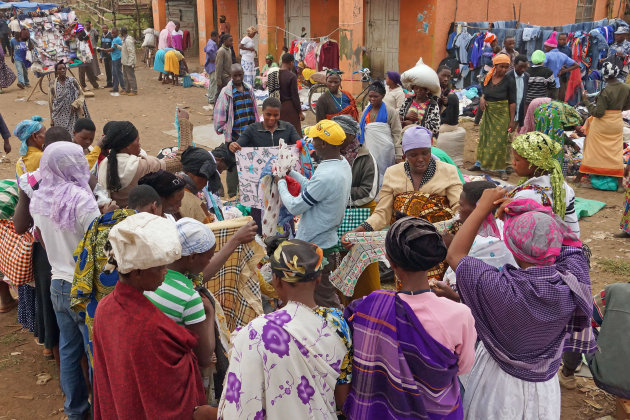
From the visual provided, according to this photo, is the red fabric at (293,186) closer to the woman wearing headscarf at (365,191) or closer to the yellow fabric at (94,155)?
the woman wearing headscarf at (365,191)

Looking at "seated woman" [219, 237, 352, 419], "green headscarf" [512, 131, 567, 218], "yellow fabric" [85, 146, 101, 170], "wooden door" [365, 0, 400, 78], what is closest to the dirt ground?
"green headscarf" [512, 131, 567, 218]

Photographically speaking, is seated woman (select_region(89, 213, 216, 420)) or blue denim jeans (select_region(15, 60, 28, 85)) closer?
seated woman (select_region(89, 213, 216, 420))

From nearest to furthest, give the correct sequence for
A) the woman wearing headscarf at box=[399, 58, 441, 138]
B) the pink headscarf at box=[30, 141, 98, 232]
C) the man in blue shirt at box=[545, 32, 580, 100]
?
1. the pink headscarf at box=[30, 141, 98, 232]
2. the woman wearing headscarf at box=[399, 58, 441, 138]
3. the man in blue shirt at box=[545, 32, 580, 100]

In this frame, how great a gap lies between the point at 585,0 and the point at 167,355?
72.5 ft

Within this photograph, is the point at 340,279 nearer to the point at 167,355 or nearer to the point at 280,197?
the point at 280,197

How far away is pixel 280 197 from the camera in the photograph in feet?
15.0

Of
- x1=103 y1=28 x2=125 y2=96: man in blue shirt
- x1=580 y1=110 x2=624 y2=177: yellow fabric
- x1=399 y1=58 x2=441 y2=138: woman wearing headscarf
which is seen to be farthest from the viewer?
x1=103 y1=28 x2=125 y2=96: man in blue shirt

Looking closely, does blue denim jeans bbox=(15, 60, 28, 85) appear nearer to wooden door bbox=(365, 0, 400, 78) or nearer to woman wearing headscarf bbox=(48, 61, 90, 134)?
woman wearing headscarf bbox=(48, 61, 90, 134)

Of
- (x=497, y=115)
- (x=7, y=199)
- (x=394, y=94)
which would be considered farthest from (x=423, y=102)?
(x=7, y=199)

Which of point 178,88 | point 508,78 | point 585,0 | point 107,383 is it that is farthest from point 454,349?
point 585,0

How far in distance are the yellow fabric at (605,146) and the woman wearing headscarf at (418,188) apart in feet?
19.4

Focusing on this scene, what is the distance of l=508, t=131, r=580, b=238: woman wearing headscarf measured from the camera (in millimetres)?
4145

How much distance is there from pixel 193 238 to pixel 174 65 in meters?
16.0

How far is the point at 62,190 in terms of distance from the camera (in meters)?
3.53
